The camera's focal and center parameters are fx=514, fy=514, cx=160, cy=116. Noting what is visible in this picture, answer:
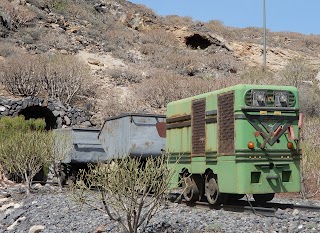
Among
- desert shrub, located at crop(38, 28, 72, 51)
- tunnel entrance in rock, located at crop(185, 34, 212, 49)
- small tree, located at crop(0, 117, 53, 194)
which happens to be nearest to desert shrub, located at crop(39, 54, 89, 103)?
desert shrub, located at crop(38, 28, 72, 51)

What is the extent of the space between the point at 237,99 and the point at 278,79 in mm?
26389

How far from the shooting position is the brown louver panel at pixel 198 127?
1227cm

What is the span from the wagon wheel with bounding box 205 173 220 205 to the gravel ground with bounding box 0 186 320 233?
1.38ft

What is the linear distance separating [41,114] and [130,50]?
64.0 feet

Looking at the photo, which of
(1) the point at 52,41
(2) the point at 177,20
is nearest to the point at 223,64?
(1) the point at 52,41

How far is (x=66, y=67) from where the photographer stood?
35.3 m

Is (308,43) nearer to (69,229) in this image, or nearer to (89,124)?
(89,124)

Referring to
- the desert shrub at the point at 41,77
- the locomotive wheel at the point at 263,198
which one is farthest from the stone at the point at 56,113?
the locomotive wheel at the point at 263,198

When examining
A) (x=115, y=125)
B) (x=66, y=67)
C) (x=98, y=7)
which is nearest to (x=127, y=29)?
(x=98, y=7)

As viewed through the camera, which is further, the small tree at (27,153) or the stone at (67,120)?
the stone at (67,120)

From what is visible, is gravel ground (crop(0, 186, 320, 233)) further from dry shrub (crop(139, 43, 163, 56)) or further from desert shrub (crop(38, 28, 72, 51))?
dry shrub (crop(139, 43, 163, 56))

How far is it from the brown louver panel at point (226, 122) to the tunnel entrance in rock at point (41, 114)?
20.5m

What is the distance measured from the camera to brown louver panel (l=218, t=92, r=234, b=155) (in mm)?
11125

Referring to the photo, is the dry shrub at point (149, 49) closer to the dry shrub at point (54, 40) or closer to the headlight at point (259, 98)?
the dry shrub at point (54, 40)
